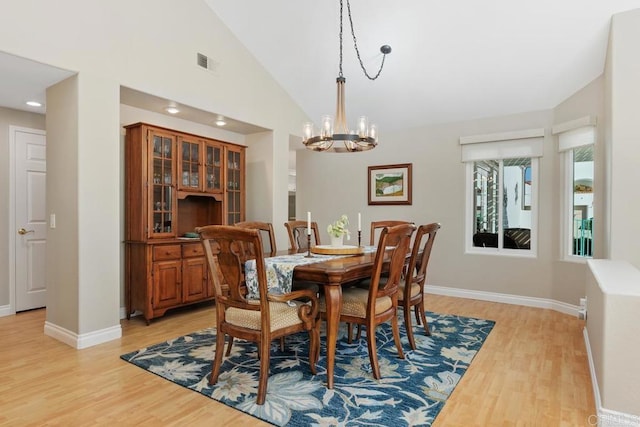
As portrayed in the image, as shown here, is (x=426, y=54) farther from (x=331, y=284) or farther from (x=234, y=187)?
(x=331, y=284)

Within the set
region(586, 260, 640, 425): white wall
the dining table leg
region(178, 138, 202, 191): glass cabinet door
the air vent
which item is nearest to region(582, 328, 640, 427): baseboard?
region(586, 260, 640, 425): white wall

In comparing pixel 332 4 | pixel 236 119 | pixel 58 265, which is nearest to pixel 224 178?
pixel 236 119

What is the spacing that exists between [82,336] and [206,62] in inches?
116

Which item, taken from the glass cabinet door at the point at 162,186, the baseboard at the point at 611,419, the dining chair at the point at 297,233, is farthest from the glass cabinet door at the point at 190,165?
the baseboard at the point at 611,419

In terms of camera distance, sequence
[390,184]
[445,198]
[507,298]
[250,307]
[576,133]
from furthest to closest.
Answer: [390,184], [445,198], [507,298], [576,133], [250,307]

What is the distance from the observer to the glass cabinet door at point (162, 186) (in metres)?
3.84

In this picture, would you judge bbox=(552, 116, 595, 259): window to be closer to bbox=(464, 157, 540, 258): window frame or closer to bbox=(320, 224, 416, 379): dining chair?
bbox=(464, 157, 540, 258): window frame

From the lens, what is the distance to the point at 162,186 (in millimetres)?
3922

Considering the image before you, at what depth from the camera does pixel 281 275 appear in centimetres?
249

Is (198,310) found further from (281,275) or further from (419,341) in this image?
(419,341)

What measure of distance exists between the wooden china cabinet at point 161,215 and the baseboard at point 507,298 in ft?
10.2

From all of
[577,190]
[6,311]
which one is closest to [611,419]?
[577,190]

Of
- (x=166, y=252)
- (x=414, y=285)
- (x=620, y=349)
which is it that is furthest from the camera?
(x=166, y=252)

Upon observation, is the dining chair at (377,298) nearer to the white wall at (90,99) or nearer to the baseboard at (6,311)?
the white wall at (90,99)
